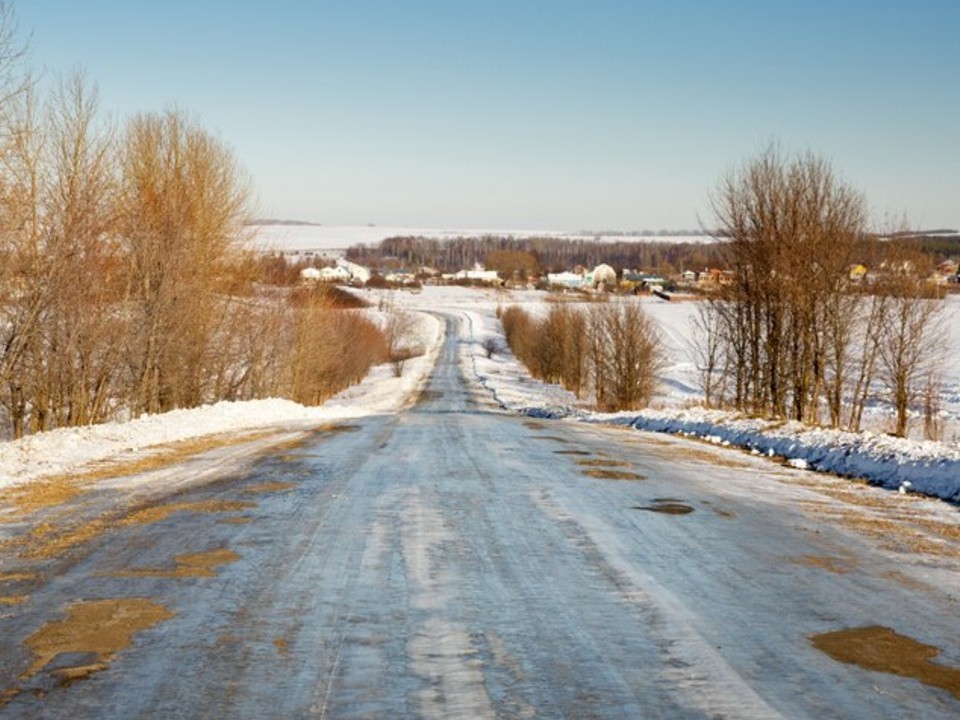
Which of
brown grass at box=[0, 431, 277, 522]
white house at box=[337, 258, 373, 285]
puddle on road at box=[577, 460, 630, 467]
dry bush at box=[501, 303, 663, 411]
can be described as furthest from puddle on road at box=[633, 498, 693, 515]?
white house at box=[337, 258, 373, 285]

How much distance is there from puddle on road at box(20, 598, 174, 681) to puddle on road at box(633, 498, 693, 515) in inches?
207

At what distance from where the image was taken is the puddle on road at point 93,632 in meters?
4.48

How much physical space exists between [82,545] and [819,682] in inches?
220

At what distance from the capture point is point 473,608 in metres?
5.52

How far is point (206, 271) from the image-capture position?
3198 cm

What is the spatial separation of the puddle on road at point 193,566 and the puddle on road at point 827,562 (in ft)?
14.4

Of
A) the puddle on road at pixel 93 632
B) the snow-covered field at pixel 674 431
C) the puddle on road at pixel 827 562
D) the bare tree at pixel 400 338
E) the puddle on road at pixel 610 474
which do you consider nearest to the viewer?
the puddle on road at pixel 93 632

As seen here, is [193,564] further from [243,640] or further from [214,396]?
[214,396]

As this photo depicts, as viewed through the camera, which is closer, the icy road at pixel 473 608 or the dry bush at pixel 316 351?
the icy road at pixel 473 608

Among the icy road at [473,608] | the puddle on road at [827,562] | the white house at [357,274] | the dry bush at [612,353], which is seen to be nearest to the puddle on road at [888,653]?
the icy road at [473,608]

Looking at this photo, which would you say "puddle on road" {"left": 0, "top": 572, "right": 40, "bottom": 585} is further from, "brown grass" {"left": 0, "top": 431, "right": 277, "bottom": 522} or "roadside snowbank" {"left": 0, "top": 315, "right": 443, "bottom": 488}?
"roadside snowbank" {"left": 0, "top": 315, "right": 443, "bottom": 488}

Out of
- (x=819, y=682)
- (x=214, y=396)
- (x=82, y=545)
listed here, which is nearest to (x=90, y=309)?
(x=214, y=396)

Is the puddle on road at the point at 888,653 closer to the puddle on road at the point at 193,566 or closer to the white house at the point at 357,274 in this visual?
the puddle on road at the point at 193,566

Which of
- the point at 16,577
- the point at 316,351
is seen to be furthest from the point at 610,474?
the point at 316,351
